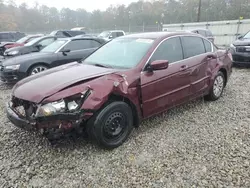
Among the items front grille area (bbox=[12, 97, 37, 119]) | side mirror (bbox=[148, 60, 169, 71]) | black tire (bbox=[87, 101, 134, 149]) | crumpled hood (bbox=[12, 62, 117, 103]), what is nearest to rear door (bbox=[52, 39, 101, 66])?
crumpled hood (bbox=[12, 62, 117, 103])

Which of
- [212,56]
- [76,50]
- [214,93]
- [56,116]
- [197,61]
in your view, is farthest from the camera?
[76,50]

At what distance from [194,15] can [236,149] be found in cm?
4178

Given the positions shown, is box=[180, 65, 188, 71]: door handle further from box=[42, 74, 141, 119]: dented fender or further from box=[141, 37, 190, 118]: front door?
box=[42, 74, 141, 119]: dented fender

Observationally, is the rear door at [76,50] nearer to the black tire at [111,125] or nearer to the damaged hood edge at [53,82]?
the damaged hood edge at [53,82]

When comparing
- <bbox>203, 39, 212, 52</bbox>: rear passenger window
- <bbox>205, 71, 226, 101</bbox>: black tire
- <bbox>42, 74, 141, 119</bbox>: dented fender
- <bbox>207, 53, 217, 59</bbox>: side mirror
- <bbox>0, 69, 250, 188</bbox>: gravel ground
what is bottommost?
<bbox>0, 69, 250, 188</bbox>: gravel ground

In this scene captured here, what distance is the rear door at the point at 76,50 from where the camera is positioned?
6828 mm

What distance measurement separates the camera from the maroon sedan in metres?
2.59

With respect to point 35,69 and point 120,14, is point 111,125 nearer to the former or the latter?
point 35,69

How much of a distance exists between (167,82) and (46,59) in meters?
4.43

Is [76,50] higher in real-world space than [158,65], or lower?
lower

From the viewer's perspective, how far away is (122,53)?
3613 millimetres

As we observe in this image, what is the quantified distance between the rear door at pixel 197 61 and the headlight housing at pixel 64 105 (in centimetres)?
218

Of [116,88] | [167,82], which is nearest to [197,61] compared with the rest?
[167,82]

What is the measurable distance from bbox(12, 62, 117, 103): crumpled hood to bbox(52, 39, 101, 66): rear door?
358cm
